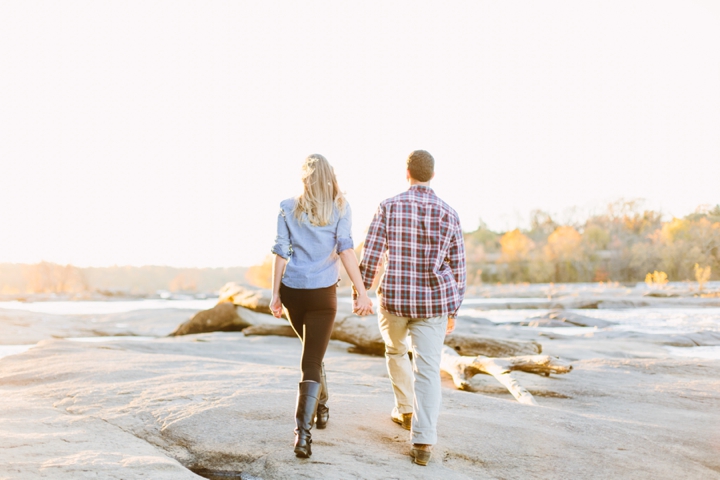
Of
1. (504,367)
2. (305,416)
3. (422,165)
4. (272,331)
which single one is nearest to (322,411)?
(305,416)

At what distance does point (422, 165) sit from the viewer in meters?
4.07

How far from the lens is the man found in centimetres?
386

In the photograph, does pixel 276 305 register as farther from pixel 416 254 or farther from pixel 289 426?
pixel 416 254

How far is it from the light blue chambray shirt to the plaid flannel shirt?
11.9 inches

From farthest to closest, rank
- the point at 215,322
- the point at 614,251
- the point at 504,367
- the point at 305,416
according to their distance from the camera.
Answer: the point at 614,251, the point at 215,322, the point at 504,367, the point at 305,416

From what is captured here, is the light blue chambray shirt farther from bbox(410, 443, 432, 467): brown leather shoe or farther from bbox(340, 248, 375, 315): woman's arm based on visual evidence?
bbox(410, 443, 432, 467): brown leather shoe

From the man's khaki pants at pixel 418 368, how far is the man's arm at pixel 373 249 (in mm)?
292

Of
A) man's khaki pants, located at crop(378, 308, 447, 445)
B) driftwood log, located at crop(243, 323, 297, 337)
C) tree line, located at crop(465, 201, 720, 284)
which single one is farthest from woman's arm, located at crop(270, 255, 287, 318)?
tree line, located at crop(465, 201, 720, 284)

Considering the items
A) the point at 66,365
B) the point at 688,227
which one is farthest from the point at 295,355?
the point at 688,227

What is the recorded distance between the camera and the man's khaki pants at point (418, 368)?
3.67 meters

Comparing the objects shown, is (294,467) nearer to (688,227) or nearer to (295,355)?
(295,355)

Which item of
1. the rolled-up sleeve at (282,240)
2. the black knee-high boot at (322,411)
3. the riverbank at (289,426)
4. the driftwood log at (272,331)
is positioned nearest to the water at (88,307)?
the driftwood log at (272,331)

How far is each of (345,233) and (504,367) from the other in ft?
13.2

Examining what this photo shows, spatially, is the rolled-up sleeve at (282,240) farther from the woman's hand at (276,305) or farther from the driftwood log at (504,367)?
the driftwood log at (504,367)
